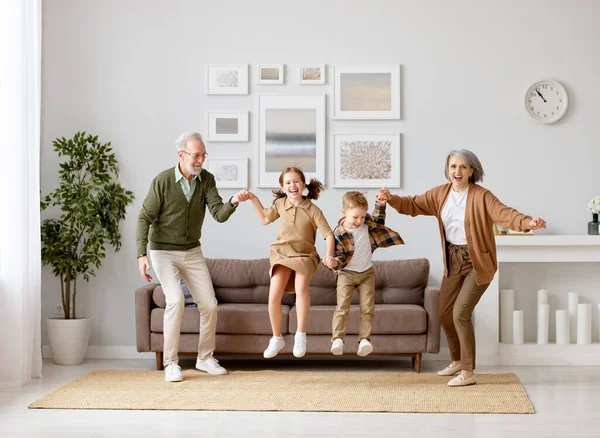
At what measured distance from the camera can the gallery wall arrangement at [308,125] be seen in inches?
241

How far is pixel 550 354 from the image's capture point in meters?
5.83

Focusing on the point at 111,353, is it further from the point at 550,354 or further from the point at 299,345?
the point at 550,354

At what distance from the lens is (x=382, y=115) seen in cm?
613

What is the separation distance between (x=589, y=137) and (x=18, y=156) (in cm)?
417

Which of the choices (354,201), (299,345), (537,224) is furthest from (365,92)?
(299,345)

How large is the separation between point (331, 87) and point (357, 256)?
1879mm

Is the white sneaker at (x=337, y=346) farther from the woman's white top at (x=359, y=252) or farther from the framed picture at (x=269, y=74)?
the framed picture at (x=269, y=74)

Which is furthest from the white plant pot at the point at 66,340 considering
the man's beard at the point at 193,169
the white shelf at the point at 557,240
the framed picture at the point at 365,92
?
the white shelf at the point at 557,240

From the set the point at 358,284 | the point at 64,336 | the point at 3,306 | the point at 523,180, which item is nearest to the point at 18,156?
the point at 3,306

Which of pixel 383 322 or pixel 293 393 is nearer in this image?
pixel 293 393

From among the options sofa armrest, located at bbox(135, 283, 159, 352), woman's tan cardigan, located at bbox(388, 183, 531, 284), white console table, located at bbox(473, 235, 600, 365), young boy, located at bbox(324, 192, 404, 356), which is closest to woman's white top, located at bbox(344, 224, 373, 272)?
young boy, located at bbox(324, 192, 404, 356)

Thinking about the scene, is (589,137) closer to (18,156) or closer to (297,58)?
(297,58)

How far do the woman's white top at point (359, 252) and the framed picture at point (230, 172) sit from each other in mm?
1604

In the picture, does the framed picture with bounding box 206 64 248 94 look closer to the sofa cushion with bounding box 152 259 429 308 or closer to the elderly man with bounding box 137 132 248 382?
the elderly man with bounding box 137 132 248 382
